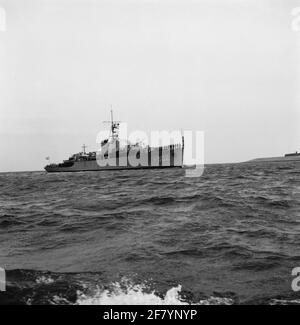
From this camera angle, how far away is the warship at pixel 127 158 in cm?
9025

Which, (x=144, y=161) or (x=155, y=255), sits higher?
(x=144, y=161)

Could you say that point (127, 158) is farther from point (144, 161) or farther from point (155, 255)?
point (155, 255)

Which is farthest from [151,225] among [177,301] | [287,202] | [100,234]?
[287,202]

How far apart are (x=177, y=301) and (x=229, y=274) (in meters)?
1.59

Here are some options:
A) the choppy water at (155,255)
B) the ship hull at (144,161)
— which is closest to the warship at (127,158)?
the ship hull at (144,161)

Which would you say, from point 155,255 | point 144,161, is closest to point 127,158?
point 144,161

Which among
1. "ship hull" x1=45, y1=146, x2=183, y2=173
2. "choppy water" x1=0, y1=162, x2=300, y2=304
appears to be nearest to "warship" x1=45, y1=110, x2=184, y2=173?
"ship hull" x1=45, y1=146, x2=183, y2=173

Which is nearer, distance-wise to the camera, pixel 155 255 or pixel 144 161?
pixel 155 255

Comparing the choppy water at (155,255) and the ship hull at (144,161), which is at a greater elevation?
the ship hull at (144,161)

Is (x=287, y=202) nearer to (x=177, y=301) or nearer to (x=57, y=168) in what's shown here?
(x=177, y=301)

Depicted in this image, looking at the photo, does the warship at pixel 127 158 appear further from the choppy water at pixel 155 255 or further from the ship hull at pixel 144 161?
the choppy water at pixel 155 255

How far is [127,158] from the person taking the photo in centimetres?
9062

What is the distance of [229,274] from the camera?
6398mm

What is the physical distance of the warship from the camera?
296ft
